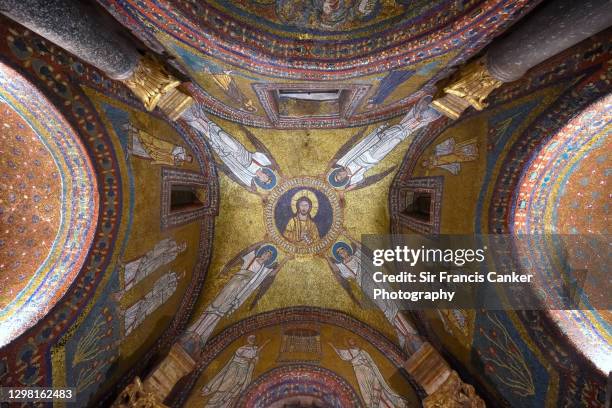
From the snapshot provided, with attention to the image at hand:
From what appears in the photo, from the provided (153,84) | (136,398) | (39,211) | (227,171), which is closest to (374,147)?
(227,171)

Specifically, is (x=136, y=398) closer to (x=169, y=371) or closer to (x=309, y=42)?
(x=169, y=371)

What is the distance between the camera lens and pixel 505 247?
4453 millimetres

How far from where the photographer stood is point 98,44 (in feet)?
9.61

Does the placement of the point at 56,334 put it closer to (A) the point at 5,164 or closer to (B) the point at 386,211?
(A) the point at 5,164

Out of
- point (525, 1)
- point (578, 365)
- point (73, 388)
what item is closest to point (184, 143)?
point (73, 388)

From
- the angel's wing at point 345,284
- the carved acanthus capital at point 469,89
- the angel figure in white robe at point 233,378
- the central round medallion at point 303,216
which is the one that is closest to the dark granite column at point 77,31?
the carved acanthus capital at point 469,89

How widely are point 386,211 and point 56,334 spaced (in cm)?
549

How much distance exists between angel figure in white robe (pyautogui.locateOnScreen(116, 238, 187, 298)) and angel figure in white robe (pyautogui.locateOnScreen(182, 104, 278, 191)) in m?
1.64

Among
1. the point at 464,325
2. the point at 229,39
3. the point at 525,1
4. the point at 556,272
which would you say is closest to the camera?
the point at 525,1

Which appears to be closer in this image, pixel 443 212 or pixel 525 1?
pixel 525 1

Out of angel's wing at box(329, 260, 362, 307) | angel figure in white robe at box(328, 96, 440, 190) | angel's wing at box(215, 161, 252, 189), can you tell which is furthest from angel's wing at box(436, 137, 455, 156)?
angel's wing at box(215, 161, 252, 189)

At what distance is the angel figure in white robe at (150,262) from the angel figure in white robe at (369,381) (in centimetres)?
337

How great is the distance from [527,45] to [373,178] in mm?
3750

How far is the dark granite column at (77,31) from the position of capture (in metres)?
2.46
